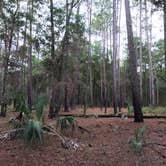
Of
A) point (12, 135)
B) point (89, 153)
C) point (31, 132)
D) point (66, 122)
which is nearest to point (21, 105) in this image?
point (12, 135)

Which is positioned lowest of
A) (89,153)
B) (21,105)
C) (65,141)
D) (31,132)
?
(89,153)

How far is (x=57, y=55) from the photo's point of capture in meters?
12.7

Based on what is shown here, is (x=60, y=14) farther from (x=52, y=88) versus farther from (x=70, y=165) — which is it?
(x=70, y=165)

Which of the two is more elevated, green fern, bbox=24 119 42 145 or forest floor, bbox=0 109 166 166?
green fern, bbox=24 119 42 145

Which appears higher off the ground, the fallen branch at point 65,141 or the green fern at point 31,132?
the green fern at point 31,132

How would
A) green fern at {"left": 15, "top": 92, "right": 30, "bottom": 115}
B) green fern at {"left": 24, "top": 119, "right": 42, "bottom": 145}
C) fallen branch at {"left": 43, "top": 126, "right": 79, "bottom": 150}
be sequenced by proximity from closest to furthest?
green fern at {"left": 24, "top": 119, "right": 42, "bottom": 145} < fallen branch at {"left": 43, "top": 126, "right": 79, "bottom": 150} < green fern at {"left": 15, "top": 92, "right": 30, "bottom": 115}

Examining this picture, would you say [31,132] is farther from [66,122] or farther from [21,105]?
[66,122]

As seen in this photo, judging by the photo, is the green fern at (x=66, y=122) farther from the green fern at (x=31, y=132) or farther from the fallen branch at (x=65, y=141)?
the green fern at (x=31, y=132)

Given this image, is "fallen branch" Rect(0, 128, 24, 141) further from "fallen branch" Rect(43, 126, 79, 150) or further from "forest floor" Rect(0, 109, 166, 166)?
"fallen branch" Rect(43, 126, 79, 150)

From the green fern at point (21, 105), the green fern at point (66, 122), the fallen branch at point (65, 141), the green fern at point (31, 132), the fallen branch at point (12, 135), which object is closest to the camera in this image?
the green fern at point (31, 132)

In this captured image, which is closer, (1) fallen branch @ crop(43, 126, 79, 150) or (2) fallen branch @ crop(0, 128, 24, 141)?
(1) fallen branch @ crop(43, 126, 79, 150)

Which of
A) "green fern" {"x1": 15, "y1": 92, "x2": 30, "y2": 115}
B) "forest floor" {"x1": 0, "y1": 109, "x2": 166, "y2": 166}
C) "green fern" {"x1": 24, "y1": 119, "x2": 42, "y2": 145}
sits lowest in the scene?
"forest floor" {"x1": 0, "y1": 109, "x2": 166, "y2": 166}

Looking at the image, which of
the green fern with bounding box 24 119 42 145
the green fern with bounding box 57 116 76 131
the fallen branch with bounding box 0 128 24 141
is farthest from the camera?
the green fern with bounding box 57 116 76 131

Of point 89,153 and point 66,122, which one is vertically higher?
point 66,122
